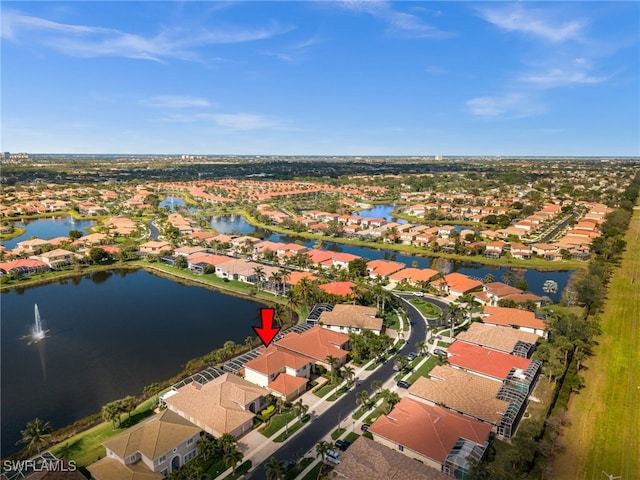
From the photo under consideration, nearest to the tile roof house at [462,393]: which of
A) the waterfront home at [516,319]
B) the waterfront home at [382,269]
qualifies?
the waterfront home at [516,319]

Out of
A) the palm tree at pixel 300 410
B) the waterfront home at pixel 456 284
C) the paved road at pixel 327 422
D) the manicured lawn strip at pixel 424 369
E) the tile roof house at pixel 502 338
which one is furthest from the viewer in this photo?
the waterfront home at pixel 456 284

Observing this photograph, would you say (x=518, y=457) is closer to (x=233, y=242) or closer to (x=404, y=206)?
(x=233, y=242)

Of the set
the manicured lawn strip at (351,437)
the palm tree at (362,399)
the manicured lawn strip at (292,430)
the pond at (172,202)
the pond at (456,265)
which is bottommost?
the pond at (456,265)

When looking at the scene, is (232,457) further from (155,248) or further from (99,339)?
(155,248)

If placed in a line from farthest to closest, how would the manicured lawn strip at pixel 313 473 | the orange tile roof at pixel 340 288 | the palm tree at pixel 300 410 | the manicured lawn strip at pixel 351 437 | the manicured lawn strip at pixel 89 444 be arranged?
the orange tile roof at pixel 340 288 < the palm tree at pixel 300 410 < the manicured lawn strip at pixel 351 437 < the manicured lawn strip at pixel 89 444 < the manicured lawn strip at pixel 313 473

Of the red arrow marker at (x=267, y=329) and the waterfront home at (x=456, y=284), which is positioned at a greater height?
the waterfront home at (x=456, y=284)

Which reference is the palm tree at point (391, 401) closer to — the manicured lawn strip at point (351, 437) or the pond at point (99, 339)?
the manicured lawn strip at point (351, 437)

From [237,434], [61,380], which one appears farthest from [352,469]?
[61,380]

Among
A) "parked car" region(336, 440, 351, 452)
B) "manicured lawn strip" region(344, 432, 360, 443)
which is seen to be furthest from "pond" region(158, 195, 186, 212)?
"parked car" region(336, 440, 351, 452)
